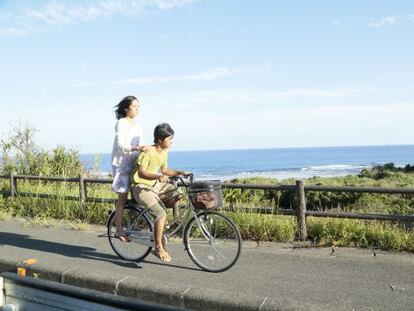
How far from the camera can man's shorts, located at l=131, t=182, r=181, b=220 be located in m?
5.73

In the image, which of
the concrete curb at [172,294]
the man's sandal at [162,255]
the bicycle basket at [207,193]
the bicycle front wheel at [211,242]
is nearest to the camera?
the concrete curb at [172,294]

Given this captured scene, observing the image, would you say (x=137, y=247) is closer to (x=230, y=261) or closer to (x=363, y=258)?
(x=230, y=261)

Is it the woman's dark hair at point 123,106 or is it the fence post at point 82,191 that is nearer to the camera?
the woman's dark hair at point 123,106

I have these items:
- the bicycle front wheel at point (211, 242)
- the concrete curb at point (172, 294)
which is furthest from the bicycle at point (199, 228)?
the concrete curb at point (172, 294)

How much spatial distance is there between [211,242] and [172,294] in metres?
1.06

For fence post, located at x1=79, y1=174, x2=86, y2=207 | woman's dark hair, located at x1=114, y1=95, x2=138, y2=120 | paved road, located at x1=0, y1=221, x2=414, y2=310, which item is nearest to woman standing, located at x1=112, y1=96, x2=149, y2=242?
woman's dark hair, located at x1=114, y1=95, x2=138, y2=120

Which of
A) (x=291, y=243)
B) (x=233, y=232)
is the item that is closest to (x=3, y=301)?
(x=233, y=232)

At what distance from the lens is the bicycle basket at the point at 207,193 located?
529 cm

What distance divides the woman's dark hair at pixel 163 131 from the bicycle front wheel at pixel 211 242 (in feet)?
3.29

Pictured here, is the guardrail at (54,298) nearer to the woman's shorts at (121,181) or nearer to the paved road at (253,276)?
the paved road at (253,276)

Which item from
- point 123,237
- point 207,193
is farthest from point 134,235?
point 207,193

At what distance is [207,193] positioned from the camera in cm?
530

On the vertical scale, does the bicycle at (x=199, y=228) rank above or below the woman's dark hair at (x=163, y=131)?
below

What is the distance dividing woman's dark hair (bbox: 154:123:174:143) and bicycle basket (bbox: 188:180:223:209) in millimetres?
705
